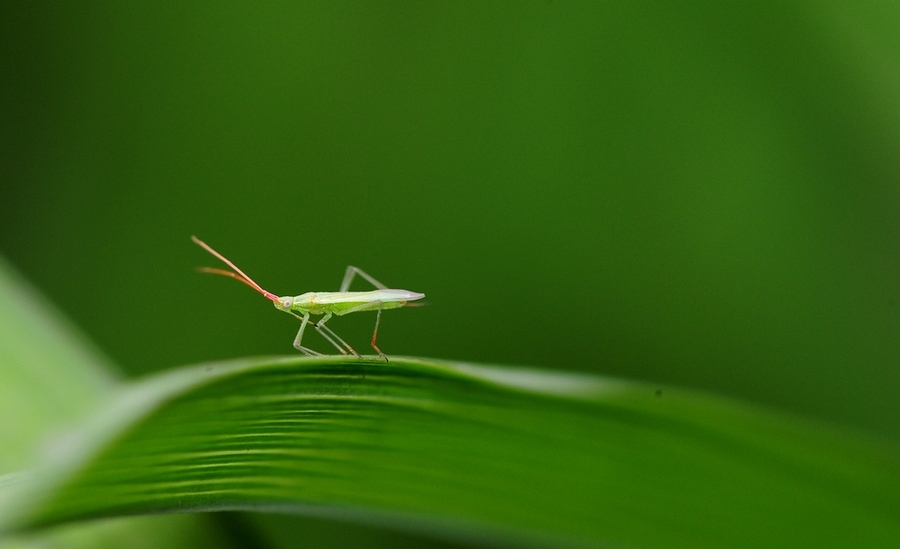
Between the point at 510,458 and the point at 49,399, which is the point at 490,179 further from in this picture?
the point at 510,458

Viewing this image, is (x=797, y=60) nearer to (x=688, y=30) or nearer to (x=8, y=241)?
(x=688, y=30)

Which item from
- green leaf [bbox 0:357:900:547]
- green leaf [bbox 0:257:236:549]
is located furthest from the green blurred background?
green leaf [bbox 0:357:900:547]

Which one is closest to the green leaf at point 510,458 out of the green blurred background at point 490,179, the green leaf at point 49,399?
the green leaf at point 49,399

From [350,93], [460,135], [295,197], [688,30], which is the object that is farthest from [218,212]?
[688,30]

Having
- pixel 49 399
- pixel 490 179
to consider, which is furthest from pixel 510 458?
pixel 490 179

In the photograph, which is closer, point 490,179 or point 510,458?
point 510,458
